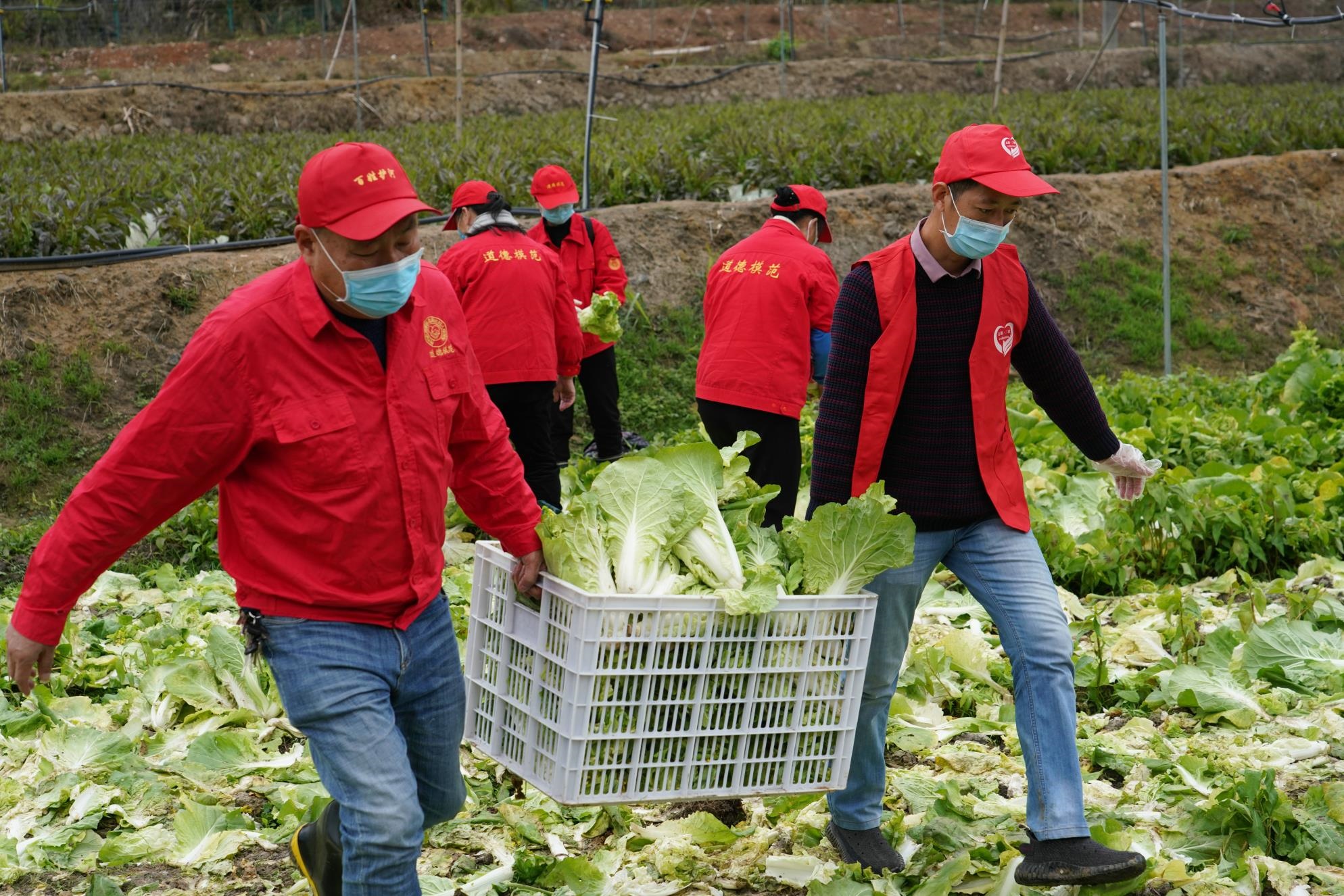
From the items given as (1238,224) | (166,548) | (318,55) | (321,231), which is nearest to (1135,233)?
(1238,224)

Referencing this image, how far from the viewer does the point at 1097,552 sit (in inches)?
251

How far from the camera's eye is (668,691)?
10.4 ft

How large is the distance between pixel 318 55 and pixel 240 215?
77.5ft

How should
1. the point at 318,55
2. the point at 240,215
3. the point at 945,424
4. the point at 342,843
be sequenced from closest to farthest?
the point at 342,843 < the point at 945,424 < the point at 240,215 < the point at 318,55

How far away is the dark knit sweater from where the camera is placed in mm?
3611

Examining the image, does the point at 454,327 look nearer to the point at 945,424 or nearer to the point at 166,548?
the point at 945,424

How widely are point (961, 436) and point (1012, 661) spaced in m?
0.60

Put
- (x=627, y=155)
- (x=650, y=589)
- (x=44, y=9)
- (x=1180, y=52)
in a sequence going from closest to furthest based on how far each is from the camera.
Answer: (x=650, y=589) → (x=627, y=155) → (x=44, y=9) → (x=1180, y=52)

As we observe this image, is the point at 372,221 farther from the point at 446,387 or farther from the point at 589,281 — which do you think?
the point at 589,281

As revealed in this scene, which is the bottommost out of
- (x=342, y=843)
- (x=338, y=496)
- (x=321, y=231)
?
(x=342, y=843)

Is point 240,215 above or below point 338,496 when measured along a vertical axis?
below

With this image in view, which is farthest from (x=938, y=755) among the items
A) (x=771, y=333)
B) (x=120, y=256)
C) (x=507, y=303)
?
(x=120, y=256)

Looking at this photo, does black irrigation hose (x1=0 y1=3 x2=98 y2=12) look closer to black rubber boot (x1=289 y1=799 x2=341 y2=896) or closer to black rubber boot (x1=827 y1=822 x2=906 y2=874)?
black rubber boot (x1=289 y1=799 x2=341 y2=896)

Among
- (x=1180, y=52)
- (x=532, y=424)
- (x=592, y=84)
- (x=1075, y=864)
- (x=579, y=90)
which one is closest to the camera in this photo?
(x=1075, y=864)
